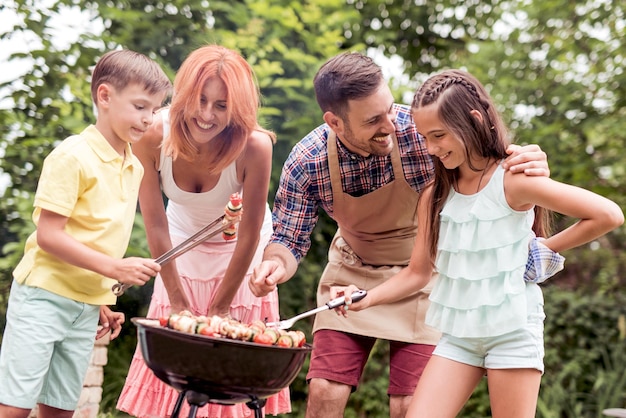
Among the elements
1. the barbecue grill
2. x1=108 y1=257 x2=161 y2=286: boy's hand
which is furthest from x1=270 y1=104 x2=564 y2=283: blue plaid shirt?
the barbecue grill

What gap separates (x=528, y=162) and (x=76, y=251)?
1.48m

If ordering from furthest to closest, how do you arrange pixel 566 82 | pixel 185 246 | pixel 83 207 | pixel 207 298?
pixel 566 82, pixel 207 298, pixel 185 246, pixel 83 207

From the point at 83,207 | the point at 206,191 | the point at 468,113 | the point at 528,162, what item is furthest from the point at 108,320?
the point at 528,162

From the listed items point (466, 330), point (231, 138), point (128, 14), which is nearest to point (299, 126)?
point (128, 14)

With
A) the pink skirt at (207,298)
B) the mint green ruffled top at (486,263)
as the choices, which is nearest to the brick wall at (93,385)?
the pink skirt at (207,298)

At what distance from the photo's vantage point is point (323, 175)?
326cm

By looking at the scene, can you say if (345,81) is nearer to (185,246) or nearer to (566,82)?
(185,246)

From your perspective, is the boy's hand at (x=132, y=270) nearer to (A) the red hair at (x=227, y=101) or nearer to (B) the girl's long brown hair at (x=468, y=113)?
(A) the red hair at (x=227, y=101)

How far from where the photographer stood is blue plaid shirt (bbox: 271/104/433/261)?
3211 mm

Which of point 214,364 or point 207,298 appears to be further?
point 207,298

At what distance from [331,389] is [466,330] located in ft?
2.33

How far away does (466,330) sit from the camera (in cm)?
269

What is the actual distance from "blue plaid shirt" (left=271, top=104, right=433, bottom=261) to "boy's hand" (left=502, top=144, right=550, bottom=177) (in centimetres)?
60

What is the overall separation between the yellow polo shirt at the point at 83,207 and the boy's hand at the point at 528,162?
133 centimetres
